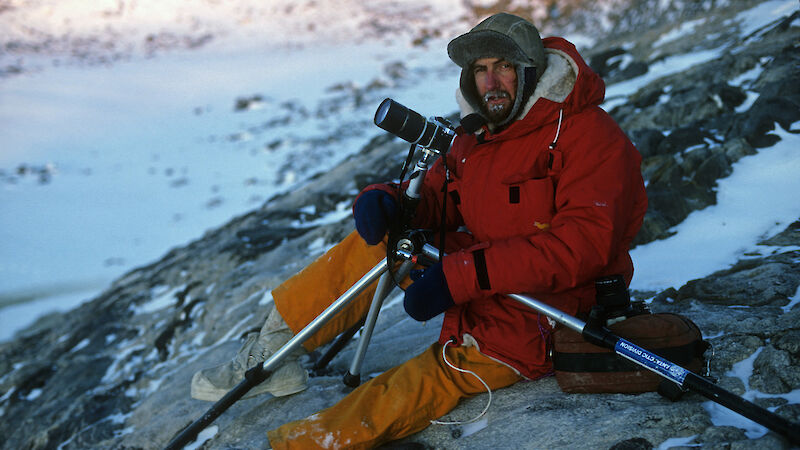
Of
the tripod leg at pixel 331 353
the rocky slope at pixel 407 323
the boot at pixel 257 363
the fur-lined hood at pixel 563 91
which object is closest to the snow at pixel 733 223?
the rocky slope at pixel 407 323

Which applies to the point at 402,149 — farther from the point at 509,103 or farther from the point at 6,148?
the point at 6,148

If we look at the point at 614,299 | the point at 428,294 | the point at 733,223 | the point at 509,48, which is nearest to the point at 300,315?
the point at 428,294

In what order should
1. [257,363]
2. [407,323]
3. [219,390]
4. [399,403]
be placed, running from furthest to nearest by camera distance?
[407,323]
[219,390]
[257,363]
[399,403]

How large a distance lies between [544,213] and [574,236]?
0.93 feet

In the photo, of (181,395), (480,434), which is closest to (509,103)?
(480,434)

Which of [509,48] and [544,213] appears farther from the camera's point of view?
[509,48]

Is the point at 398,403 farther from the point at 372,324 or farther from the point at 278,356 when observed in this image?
the point at 278,356

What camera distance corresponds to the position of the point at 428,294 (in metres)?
2.63

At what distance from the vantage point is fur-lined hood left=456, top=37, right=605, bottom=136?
8.96 ft

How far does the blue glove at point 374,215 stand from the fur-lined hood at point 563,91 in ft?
3.03

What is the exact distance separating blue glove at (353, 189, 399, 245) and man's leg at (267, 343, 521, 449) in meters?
0.75

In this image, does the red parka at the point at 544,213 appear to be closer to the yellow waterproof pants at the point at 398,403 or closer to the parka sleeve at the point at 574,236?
the parka sleeve at the point at 574,236

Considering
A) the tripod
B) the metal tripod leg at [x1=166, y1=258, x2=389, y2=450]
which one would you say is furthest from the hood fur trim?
the metal tripod leg at [x1=166, y1=258, x2=389, y2=450]

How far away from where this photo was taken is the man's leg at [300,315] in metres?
3.31
